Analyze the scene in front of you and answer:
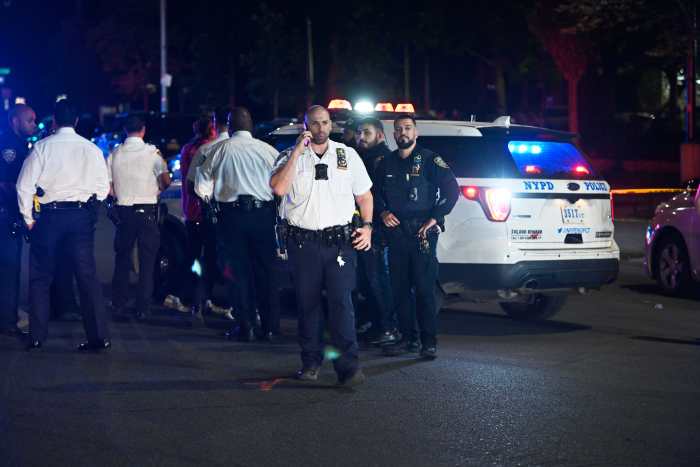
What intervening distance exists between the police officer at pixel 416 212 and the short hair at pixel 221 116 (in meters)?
2.03

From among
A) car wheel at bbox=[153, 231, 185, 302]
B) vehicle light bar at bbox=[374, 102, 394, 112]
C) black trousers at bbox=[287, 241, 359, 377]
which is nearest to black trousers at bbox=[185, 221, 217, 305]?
car wheel at bbox=[153, 231, 185, 302]

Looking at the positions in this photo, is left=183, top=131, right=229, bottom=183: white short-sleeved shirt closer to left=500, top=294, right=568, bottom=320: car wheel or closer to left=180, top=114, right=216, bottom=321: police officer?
left=180, top=114, right=216, bottom=321: police officer

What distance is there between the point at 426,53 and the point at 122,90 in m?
18.2

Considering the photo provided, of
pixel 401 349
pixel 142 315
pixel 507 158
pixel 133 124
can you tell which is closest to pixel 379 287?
pixel 401 349

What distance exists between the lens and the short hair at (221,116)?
11112 millimetres

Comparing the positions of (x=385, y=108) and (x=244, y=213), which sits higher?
(x=385, y=108)

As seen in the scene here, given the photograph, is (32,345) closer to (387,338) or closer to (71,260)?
(71,260)

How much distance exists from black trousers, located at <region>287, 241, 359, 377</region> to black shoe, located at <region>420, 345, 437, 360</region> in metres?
1.09

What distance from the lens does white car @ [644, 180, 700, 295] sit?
13023 mm

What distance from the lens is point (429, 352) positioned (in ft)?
30.9

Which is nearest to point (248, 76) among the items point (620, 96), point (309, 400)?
point (620, 96)

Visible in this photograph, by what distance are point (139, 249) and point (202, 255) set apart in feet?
1.94

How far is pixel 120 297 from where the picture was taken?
1186 centimetres

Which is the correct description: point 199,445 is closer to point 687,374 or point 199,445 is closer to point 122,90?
point 687,374
